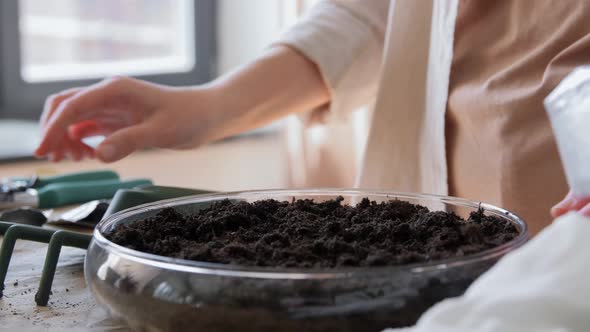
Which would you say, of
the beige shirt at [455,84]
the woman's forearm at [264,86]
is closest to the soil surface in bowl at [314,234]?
the beige shirt at [455,84]

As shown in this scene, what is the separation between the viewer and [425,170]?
3.02ft

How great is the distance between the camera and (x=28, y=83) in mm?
2109

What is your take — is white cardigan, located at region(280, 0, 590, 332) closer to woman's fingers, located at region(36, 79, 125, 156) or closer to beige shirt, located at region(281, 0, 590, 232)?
beige shirt, located at region(281, 0, 590, 232)

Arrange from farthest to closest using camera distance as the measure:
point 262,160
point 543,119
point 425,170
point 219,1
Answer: point 219,1
point 262,160
point 425,170
point 543,119

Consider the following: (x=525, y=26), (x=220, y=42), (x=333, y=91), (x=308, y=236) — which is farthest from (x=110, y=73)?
(x=308, y=236)

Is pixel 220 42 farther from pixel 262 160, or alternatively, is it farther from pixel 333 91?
pixel 333 91

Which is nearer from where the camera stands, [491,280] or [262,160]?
[491,280]

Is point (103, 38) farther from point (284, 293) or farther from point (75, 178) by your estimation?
point (284, 293)

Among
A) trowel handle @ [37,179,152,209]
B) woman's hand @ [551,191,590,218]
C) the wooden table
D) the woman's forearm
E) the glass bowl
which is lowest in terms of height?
the wooden table

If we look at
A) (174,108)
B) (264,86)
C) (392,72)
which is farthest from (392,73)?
(174,108)

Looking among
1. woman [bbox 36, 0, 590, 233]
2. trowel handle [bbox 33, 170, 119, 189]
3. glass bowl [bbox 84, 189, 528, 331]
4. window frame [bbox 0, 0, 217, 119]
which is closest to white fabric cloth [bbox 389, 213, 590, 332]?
glass bowl [bbox 84, 189, 528, 331]

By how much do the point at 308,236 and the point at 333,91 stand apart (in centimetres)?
53

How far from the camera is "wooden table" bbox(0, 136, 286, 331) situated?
53cm

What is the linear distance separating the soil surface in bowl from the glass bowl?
0.03 metres
